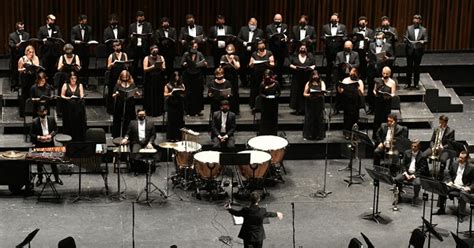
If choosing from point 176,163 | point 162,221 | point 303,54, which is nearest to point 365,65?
point 303,54

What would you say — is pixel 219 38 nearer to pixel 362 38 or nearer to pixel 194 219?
pixel 362 38

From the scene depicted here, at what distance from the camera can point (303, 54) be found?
749 inches

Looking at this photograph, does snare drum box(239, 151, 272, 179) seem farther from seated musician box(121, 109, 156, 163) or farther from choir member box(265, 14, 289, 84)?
choir member box(265, 14, 289, 84)

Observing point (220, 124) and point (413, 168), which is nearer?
point (413, 168)

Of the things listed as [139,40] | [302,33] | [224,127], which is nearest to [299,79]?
[302,33]

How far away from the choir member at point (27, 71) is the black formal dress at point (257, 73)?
370 cm

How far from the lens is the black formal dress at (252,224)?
13.9 metres

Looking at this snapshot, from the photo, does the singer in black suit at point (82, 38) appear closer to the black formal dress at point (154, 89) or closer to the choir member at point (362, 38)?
the black formal dress at point (154, 89)

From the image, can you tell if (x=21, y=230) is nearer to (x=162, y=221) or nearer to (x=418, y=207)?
(x=162, y=221)

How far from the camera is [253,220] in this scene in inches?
546

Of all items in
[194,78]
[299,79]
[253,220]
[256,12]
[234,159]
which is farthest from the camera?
[256,12]

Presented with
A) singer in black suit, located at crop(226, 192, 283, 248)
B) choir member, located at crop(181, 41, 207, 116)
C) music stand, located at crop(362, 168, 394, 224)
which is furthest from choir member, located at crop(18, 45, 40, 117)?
music stand, located at crop(362, 168, 394, 224)

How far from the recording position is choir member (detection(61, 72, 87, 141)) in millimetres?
17969

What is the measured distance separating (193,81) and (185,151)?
8.52 feet
